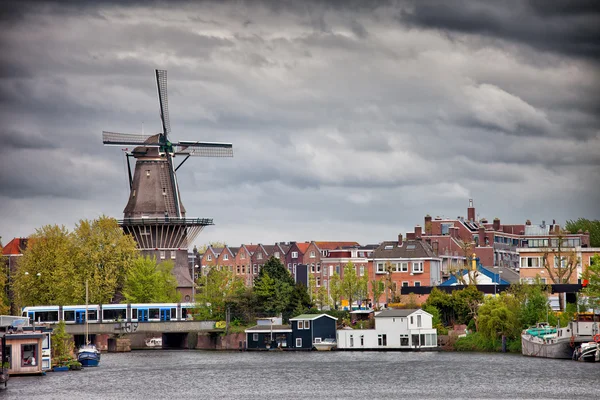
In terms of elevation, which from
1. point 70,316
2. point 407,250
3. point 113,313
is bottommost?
point 70,316

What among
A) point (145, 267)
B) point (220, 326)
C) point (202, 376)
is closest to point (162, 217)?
point (145, 267)

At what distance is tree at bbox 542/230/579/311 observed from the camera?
140 meters

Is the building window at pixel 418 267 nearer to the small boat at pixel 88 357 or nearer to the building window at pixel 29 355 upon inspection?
the small boat at pixel 88 357

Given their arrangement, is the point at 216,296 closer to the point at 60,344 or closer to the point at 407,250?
the point at 407,250

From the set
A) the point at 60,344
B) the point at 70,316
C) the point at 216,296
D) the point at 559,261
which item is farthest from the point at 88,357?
the point at 559,261

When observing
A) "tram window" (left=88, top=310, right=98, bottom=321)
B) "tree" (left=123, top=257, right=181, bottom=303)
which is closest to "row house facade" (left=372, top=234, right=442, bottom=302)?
"tree" (left=123, top=257, right=181, bottom=303)

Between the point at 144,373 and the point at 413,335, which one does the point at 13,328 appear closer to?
the point at 144,373

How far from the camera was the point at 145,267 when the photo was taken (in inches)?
5896

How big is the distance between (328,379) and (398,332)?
117ft

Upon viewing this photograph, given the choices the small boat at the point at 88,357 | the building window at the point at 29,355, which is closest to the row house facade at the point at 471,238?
the small boat at the point at 88,357

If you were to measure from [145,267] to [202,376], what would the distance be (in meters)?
52.9

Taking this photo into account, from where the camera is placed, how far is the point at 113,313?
144m

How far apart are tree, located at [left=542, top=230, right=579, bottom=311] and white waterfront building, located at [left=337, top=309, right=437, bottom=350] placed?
20.8 meters

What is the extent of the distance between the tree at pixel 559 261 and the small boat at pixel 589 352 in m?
34.3
